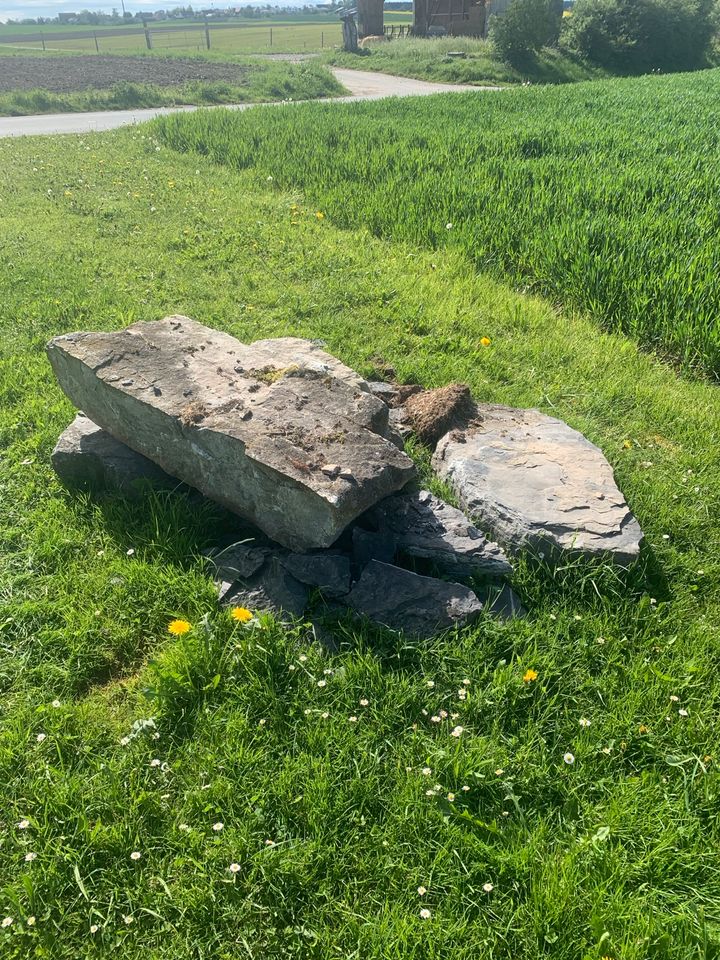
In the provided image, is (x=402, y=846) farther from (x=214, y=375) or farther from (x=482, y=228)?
(x=482, y=228)

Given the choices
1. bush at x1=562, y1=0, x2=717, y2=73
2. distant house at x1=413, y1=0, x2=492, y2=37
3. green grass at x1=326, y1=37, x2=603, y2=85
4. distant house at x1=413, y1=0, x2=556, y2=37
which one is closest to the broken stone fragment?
green grass at x1=326, y1=37, x2=603, y2=85

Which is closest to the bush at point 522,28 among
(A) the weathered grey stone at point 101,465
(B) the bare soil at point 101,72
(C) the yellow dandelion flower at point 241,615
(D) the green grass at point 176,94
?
(D) the green grass at point 176,94

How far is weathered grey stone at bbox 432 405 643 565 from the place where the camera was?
3926mm

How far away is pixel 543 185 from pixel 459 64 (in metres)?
24.5

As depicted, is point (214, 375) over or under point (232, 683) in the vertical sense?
over

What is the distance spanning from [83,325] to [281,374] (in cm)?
369

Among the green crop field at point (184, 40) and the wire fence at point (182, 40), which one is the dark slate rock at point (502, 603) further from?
the wire fence at point (182, 40)

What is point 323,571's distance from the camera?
3.75 metres

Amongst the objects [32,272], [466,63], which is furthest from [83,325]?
[466,63]

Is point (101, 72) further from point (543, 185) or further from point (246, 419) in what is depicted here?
point (246, 419)

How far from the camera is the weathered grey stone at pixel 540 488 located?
12.9ft

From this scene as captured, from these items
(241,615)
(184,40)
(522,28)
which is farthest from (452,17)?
(241,615)

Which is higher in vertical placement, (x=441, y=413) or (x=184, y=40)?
(x=184, y=40)

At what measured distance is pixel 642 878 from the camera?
266 cm
